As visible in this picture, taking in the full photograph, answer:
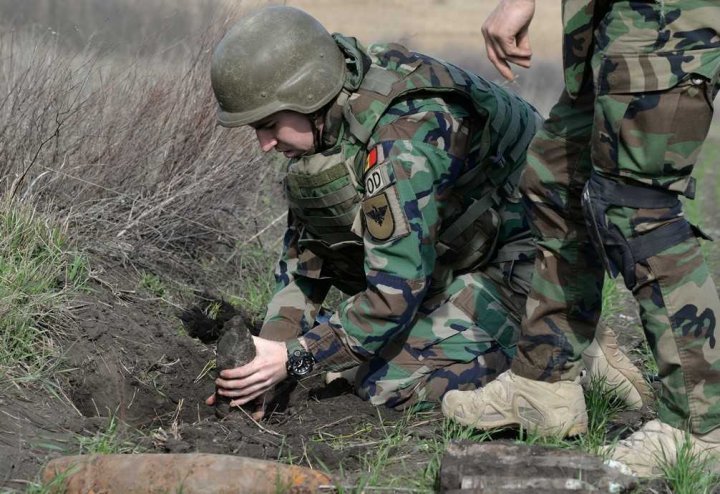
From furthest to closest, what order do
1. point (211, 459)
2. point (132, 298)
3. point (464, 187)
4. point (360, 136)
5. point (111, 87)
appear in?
point (111, 87)
point (132, 298)
point (464, 187)
point (360, 136)
point (211, 459)

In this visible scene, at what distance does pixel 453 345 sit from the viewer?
4.20m

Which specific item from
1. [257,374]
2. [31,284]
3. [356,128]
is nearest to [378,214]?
[356,128]

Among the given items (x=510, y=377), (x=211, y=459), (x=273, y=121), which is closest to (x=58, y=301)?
(x=273, y=121)

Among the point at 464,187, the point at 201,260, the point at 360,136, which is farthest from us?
the point at 201,260

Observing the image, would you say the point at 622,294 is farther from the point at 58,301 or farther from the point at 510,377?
the point at 58,301

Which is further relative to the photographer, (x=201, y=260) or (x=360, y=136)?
(x=201, y=260)

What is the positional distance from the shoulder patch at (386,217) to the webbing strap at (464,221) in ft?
1.90

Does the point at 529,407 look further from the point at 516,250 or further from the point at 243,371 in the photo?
the point at 516,250

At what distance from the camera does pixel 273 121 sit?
3.73m

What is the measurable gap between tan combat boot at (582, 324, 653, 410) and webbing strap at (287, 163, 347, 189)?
3.88ft

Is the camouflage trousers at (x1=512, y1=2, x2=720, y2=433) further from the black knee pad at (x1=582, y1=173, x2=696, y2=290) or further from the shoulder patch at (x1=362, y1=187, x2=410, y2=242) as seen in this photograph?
the shoulder patch at (x1=362, y1=187, x2=410, y2=242)

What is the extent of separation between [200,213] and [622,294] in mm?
2444

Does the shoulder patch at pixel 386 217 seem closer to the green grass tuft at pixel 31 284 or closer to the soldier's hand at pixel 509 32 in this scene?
the soldier's hand at pixel 509 32

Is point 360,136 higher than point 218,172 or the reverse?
higher
